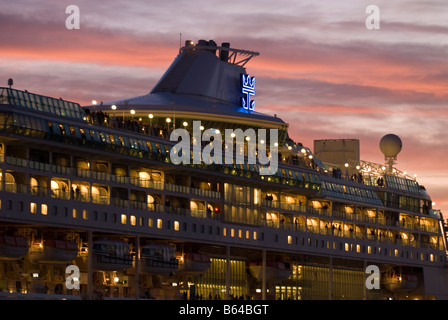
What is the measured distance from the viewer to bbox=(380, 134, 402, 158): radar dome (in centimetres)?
17088

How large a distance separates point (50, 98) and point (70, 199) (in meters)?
9.41

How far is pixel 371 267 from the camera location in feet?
532

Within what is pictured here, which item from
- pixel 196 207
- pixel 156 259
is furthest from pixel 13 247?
pixel 196 207

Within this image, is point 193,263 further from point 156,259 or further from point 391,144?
point 391,144

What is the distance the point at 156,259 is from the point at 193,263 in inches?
258

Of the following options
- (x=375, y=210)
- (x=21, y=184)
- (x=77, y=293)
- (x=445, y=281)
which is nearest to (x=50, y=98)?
(x=21, y=184)

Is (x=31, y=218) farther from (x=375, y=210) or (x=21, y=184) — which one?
(x=375, y=210)

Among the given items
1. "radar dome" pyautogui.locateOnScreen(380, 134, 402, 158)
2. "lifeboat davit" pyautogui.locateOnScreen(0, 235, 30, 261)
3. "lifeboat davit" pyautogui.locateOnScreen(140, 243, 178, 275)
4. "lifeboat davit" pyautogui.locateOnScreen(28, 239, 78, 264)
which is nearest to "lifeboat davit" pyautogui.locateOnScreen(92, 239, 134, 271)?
"lifeboat davit" pyautogui.locateOnScreen(140, 243, 178, 275)

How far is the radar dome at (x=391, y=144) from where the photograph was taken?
6727 inches

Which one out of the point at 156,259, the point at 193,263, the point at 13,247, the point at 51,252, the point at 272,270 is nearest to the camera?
the point at 13,247

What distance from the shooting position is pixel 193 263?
13025 centimetres

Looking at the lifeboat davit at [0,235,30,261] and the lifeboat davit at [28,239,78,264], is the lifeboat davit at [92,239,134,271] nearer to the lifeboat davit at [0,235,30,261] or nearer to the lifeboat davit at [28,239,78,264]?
the lifeboat davit at [28,239,78,264]

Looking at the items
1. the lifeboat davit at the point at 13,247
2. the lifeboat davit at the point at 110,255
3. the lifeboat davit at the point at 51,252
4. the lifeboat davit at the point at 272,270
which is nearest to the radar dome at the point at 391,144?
the lifeboat davit at the point at 272,270

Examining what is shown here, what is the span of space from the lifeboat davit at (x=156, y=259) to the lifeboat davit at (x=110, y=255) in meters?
3.48
